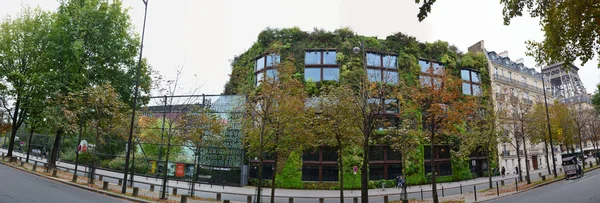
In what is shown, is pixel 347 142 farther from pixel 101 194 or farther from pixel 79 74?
pixel 79 74

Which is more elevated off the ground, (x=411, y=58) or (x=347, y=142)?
(x=411, y=58)

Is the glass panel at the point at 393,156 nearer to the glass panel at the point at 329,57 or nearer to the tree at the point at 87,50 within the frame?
the glass panel at the point at 329,57

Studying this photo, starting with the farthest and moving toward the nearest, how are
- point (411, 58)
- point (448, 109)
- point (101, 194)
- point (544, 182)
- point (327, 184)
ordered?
point (411, 58) → point (327, 184) → point (544, 182) → point (448, 109) → point (101, 194)

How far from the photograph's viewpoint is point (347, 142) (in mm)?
20078

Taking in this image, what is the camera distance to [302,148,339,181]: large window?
30.8 meters

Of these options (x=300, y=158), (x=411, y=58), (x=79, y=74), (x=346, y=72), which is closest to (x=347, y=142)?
(x=300, y=158)

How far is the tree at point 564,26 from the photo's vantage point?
28.4ft

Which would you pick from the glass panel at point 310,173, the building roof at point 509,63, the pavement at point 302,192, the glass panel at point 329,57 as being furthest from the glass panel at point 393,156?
the building roof at point 509,63

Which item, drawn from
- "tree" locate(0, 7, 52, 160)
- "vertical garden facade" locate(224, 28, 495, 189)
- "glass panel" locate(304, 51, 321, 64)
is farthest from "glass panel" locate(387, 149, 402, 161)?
"tree" locate(0, 7, 52, 160)

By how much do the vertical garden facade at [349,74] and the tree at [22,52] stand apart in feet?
58.3

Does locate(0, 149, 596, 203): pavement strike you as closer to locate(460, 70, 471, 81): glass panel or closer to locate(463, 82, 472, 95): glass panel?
locate(463, 82, 472, 95): glass panel

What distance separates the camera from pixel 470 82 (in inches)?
1609

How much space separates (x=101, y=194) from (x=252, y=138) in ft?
29.8

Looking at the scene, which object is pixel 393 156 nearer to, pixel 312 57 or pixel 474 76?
pixel 312 57
